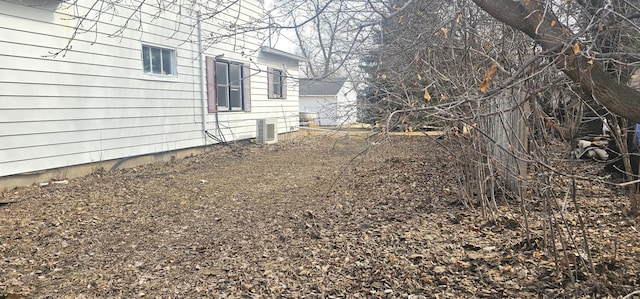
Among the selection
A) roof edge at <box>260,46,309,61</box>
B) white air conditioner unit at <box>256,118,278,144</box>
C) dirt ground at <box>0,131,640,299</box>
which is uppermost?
roof edge at <box>260,46,309,61</box>

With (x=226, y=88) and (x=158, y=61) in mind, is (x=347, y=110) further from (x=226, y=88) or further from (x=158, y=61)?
(x=226, y=88)

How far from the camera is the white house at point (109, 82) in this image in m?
5.66

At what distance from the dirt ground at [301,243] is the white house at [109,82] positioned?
80cm

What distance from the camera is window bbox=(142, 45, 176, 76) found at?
26.9ft

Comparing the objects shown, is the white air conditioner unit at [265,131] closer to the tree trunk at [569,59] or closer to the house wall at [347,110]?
the house wall at [347,110]

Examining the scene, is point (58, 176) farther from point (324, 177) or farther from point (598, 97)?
point (598, 97)

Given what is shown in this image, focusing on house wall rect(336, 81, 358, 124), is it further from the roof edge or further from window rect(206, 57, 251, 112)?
the roof edge

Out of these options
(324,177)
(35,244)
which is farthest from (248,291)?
(324,177)

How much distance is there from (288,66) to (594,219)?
11244mm

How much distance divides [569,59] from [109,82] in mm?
7189

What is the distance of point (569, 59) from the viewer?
200 centimetres

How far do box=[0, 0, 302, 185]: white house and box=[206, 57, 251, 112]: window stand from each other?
1.3 inches

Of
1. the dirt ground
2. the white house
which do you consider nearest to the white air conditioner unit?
the white house

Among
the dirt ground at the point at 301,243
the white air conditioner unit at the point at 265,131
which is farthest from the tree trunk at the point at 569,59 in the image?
the white air conditioner unit at the point at 265,131
